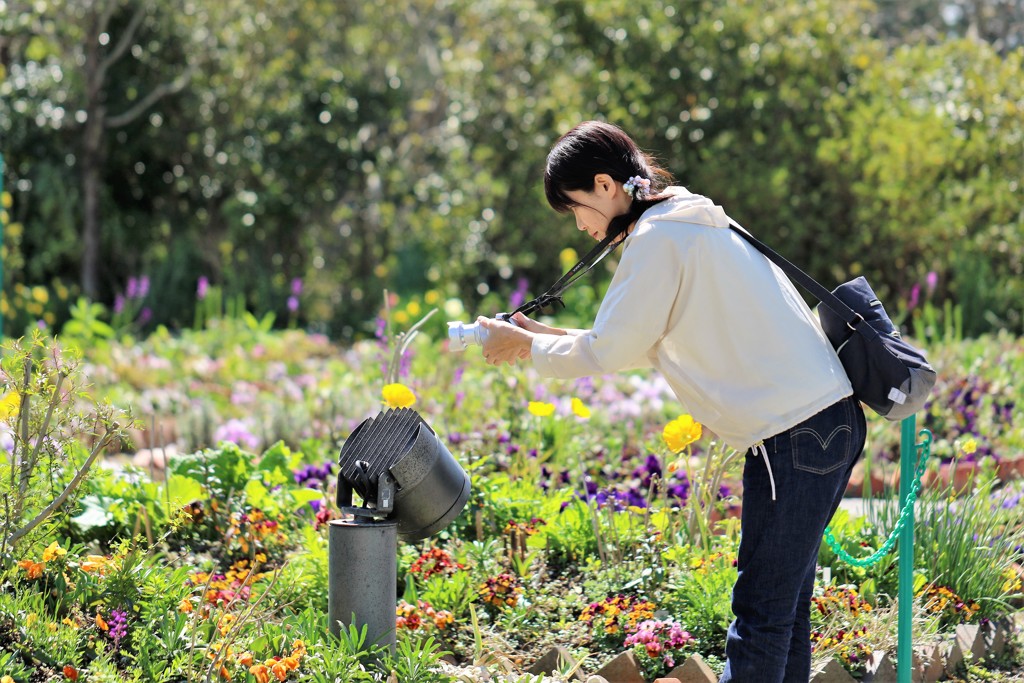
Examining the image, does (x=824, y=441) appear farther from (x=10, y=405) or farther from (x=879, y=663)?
(x=10, y=405)

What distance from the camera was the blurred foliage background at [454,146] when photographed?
25.9 feet

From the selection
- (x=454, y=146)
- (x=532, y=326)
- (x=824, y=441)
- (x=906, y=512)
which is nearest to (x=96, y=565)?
(x=532, y=326)

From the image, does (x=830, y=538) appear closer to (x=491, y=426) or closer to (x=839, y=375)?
(x=839, y=375)

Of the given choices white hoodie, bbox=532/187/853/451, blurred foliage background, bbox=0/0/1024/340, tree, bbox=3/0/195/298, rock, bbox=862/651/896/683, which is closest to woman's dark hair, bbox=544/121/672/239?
white hoodie, bbox=532/187/853/451

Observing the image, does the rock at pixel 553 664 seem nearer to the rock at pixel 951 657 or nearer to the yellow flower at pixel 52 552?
the rock at pixel 951 657

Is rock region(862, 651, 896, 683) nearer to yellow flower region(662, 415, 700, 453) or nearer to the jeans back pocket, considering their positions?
yellow flower region(662, 415, 700, 453)

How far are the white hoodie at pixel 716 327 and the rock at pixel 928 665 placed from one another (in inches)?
41.5

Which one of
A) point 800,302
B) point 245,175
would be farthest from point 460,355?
point 245,175

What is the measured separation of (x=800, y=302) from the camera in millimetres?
2271

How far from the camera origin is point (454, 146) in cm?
987

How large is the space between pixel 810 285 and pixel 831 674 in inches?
41.7

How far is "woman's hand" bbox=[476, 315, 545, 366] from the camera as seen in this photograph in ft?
7.68

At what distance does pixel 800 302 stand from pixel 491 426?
218 centimetres

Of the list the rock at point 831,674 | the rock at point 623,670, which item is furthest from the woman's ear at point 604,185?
the rock at point 831,674
